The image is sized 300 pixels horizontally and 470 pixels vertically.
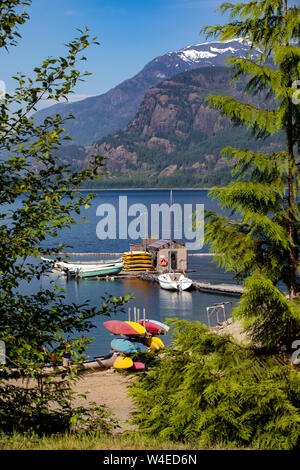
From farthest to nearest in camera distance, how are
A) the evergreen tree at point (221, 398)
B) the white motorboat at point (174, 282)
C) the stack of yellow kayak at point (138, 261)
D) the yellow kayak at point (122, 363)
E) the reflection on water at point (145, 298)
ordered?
the stack of yellow kayak at point (138, 261)
the white motorboat at point (174, 282)
the reflection on water at point (145, 298)
the yellow kayak at point (122, 363)
the evergreen tree at point (221, 398)

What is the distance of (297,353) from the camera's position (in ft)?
32.3

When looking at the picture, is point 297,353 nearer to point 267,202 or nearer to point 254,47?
point 267,202

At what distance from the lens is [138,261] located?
3027 inches

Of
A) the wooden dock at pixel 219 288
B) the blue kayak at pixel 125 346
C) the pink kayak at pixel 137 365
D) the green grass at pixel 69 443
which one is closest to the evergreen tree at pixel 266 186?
the green grass at pixel 69 443

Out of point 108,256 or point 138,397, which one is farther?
point 108,256

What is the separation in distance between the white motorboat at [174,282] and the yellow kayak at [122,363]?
34707mm

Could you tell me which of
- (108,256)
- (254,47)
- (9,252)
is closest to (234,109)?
(254,47)

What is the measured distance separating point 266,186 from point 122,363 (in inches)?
780

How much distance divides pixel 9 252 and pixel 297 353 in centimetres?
623

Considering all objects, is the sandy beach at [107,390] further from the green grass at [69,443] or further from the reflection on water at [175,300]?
the reflection on water at [175,300]

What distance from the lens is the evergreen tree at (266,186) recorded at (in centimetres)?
1017

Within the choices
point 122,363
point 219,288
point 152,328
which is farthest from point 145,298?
point 122,363
